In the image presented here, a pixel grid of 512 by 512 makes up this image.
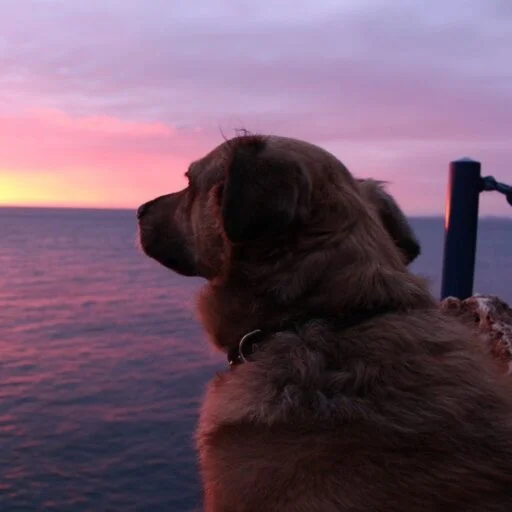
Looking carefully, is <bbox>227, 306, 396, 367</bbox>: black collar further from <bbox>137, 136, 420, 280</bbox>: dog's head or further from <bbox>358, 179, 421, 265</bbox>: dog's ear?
<bbox>358, 179, 421, 265</bbox>: dog's ear

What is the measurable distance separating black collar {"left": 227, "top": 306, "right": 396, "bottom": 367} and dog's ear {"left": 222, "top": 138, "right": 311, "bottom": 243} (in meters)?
0.40

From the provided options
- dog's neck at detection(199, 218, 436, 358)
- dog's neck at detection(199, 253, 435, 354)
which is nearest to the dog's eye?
dog's neck at detection(199, 218, 436, 358)

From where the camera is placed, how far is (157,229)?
4.14 metres

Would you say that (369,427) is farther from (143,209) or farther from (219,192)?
(143,209)

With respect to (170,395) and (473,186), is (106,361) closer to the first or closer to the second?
(170,395)

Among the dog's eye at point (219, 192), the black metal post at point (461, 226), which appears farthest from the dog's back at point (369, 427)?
the black metal post at point (461, 226)

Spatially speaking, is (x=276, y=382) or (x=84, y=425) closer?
(x=276, y=382)

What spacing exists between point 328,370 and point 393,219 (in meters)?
1.16

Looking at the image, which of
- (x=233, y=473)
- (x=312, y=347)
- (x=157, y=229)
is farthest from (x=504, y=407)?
(x=157, y=229)

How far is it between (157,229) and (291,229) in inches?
40.0

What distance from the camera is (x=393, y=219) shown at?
402 cm

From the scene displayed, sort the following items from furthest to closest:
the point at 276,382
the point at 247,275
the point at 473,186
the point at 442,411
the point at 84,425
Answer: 1. the point at 84,425
2. the point at 473,186
3. the point at 247,275
4. the point at 276,382
5. the point at 442,411

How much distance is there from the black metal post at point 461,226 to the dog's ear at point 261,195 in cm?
395

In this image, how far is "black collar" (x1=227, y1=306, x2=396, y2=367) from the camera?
3.22m
